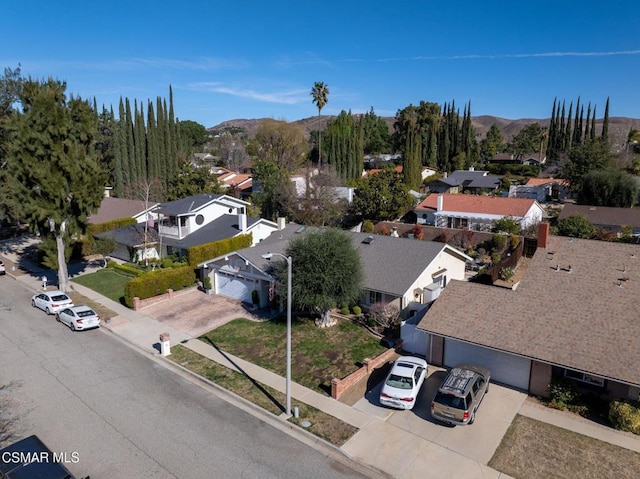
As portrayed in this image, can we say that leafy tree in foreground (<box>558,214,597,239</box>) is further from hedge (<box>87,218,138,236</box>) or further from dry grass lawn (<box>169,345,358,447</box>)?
hedge (<box>87,218,138,236</box>)

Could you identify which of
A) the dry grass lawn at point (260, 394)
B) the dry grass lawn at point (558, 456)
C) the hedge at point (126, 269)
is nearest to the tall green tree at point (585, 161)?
the dry grass lawn at point (558, 456)

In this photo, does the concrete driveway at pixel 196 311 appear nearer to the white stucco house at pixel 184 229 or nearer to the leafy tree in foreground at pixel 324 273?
the leafy tree in foreground at pixel 324 273

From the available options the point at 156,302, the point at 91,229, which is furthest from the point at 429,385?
the point at 91,229

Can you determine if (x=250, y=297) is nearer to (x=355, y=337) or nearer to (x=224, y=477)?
(x=355, y=337)

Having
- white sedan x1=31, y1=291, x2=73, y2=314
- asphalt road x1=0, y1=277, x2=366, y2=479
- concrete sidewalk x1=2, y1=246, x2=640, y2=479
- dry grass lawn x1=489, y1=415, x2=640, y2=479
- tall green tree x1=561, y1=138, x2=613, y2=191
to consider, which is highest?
tall green tree x1=561, y1=138, x2=613, y2=191

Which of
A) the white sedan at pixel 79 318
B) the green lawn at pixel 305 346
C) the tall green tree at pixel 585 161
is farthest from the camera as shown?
the tall green tree at pixel 585 161

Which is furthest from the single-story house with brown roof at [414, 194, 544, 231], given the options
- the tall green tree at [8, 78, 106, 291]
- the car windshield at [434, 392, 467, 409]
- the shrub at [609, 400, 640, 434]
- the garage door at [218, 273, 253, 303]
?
the tall green tree at [8, 78, 106, 291]
